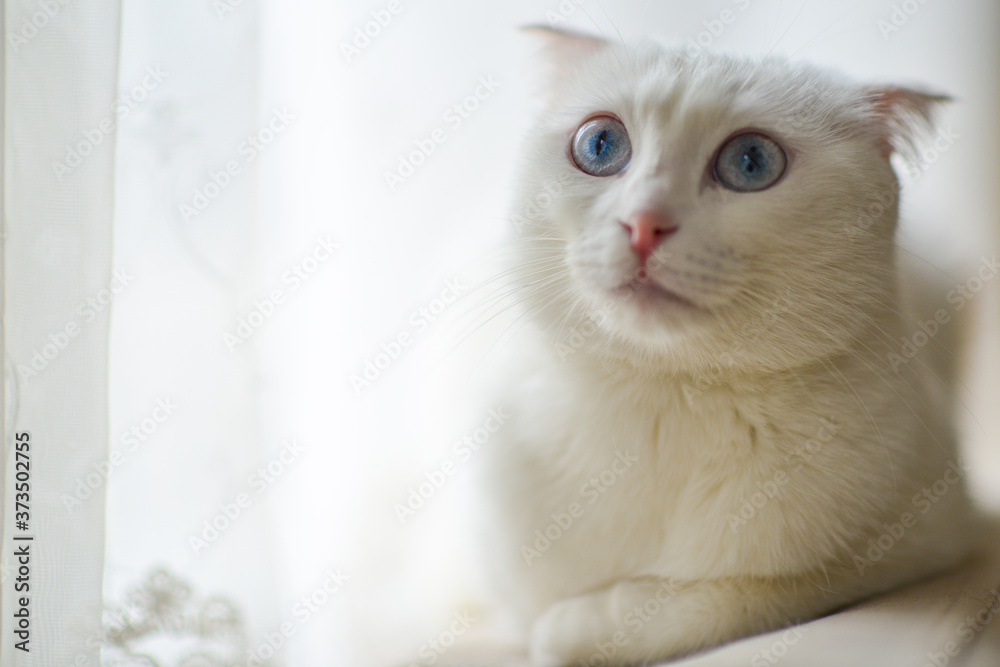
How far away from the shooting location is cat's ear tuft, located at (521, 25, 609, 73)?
3.93 ft

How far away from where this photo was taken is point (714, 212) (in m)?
0.96

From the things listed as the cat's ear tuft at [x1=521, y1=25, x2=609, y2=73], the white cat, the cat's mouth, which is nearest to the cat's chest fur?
the white cat

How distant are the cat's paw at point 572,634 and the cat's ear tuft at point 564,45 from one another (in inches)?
37.1

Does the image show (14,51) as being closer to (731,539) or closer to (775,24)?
(731,539)

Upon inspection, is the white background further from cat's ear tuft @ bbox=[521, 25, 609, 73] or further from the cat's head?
the cat's head

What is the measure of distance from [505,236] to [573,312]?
20 centimetres

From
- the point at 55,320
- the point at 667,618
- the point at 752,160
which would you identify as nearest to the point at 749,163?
the point at 752,160

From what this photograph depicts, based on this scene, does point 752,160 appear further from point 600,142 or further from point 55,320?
point 55,320

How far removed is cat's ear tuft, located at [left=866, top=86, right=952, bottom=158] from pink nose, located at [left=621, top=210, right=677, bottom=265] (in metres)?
0.48

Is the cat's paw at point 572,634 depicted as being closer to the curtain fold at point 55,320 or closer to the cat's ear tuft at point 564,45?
the curtain fold at point 55,320

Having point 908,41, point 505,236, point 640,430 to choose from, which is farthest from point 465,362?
point 908,41

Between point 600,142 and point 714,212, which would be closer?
point 714,212

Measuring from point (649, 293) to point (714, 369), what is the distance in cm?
19

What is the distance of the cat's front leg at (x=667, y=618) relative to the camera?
991 millimetres
